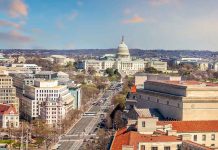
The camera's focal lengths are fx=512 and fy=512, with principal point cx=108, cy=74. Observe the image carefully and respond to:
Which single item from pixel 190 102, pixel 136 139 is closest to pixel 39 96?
pixel 190 102

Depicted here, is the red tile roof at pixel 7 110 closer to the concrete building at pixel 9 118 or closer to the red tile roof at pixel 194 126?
the concrete building at pixel 9 118

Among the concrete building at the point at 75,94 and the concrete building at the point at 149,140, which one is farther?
the concrete building at the point at 75,94

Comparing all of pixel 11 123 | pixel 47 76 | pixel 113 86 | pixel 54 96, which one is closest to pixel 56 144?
pixel 11 123

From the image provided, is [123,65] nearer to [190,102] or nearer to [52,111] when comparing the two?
[52,111]

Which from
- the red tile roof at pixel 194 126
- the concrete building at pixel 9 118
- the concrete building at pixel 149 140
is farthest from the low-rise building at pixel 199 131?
the concrete building at pixel 9 118

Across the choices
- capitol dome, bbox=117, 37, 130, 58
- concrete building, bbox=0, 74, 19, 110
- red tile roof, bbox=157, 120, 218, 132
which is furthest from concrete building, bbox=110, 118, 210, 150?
capitol dome, bbox=117, 37, 130, 58

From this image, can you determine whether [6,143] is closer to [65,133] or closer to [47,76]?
[65,133]

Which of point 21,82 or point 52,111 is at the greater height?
point 21,82
